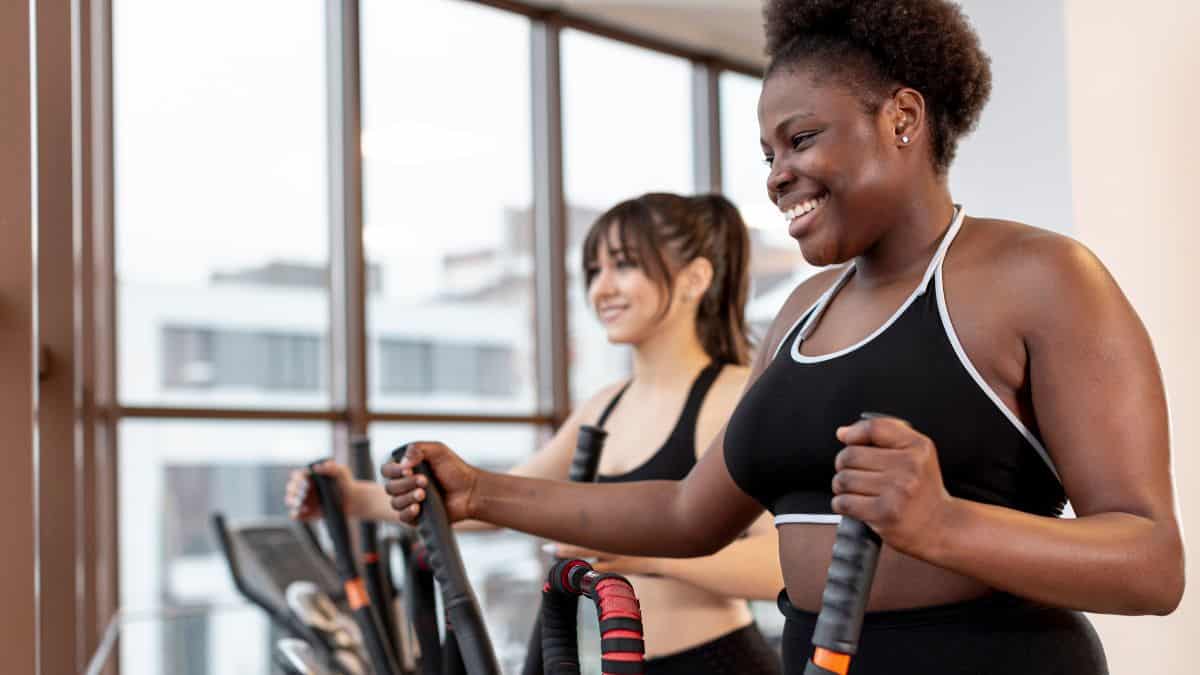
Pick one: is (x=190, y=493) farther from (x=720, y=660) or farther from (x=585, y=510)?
(x=585, y=510)

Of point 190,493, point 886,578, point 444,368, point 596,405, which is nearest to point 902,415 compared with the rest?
point 886,578

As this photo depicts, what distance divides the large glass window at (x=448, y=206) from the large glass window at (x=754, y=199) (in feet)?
4.28

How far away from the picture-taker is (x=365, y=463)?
2246 millimetres

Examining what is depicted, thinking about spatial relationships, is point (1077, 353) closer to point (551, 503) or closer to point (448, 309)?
point (551, 503)

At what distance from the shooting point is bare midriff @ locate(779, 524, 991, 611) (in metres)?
1.17

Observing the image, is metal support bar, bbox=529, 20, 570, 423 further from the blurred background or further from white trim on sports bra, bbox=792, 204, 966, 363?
white trim on sports bra, bbox=792, 204, 966, 363

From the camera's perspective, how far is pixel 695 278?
7.68ft

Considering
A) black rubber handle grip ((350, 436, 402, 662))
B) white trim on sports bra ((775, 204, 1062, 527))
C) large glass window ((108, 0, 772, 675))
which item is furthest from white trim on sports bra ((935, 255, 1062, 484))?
large glass window ((108, 0, 772, 675))

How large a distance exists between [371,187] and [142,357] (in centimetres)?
116

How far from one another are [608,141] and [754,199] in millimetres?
1017

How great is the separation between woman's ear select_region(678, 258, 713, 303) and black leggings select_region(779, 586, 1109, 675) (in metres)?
1.19

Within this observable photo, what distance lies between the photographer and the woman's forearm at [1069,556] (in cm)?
100

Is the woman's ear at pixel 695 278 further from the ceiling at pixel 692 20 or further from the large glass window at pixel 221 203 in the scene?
the ceiling at pixel 692 20

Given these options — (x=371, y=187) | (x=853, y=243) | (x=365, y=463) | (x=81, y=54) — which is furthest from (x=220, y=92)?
(x=853, y=243)
